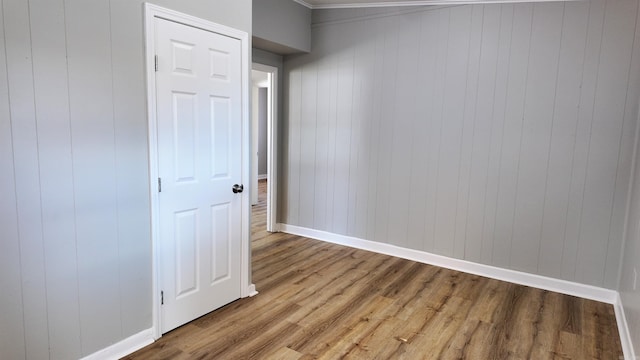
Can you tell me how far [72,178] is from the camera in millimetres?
2029

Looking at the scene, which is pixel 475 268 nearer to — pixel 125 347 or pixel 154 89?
pixel 125 347

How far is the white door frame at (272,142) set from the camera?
4.83m

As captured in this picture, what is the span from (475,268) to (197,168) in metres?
2.83

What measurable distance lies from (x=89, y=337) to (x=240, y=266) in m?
1.14

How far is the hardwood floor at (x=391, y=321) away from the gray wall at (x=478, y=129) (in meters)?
0.50

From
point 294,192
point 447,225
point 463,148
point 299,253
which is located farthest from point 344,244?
point 463,148

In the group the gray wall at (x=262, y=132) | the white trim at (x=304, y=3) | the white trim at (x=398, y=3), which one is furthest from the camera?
the gray wall at (x=262, y=132)

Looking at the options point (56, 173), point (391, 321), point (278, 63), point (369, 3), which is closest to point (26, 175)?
point (56, 173)

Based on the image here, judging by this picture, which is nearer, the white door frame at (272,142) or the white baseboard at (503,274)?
the white baseboard at (503,274)

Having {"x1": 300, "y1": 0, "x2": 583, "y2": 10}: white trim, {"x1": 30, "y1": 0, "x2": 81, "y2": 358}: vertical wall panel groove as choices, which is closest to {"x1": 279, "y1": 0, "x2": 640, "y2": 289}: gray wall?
Answer: {"x1": 300, "y1": 0, "x2": 583, "y2": 10}: white trim

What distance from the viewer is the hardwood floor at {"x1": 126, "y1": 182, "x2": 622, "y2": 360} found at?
244 centimetres

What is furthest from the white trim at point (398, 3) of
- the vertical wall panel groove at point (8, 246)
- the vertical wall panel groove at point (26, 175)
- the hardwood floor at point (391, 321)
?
the vertical wall panel groove at point (8, 246)

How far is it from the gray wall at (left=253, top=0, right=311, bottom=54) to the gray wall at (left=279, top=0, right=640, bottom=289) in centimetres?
19

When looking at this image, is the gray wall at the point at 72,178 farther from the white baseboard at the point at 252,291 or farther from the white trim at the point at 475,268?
the white trim at the point at 475,268
